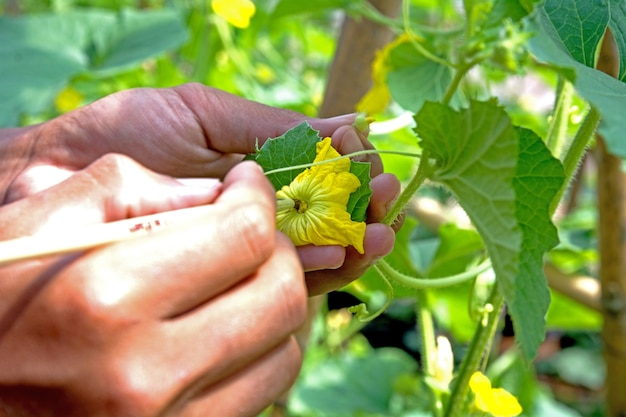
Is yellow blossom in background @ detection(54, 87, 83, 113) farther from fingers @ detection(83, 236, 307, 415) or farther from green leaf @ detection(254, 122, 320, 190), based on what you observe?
fingers @ detection(83, 236, 307, 415)

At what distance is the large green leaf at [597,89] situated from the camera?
1.42 ft

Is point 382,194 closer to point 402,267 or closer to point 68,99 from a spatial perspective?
point 402,267

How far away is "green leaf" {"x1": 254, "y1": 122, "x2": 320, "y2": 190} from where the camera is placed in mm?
570

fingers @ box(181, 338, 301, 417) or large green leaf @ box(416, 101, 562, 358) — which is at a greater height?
large green leaf @ box(416, 101, 562, 358)

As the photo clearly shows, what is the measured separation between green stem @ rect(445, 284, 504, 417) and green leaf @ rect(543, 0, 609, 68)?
9.3 inches

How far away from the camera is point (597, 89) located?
483mm

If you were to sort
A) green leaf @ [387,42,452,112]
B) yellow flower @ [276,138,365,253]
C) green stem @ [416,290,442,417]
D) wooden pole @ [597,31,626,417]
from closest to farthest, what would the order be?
yellow flower @ [276,138,365,253] < green stem @ [416,290,442,417] < green leaf @ [387,42,452,112] < wooden pole @ [597,31,626,417]

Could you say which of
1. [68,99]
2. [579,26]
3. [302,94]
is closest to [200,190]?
[579,26]

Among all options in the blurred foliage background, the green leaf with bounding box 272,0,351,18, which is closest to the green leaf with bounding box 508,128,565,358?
the blurred foliage background

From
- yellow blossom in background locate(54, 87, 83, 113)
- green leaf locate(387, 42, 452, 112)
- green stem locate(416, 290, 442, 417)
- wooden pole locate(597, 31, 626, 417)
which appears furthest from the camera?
yellow blossom in background locate(54, 87, 83, 113)

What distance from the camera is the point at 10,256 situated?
1.33 feet

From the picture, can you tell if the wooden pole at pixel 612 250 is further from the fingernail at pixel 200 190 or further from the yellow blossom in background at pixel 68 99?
the yellow blossom in background at pixel 68 99

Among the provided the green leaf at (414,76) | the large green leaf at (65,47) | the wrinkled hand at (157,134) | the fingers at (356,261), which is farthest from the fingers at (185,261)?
the large green leaf at (65,47)

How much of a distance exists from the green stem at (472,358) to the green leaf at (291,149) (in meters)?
0.25
